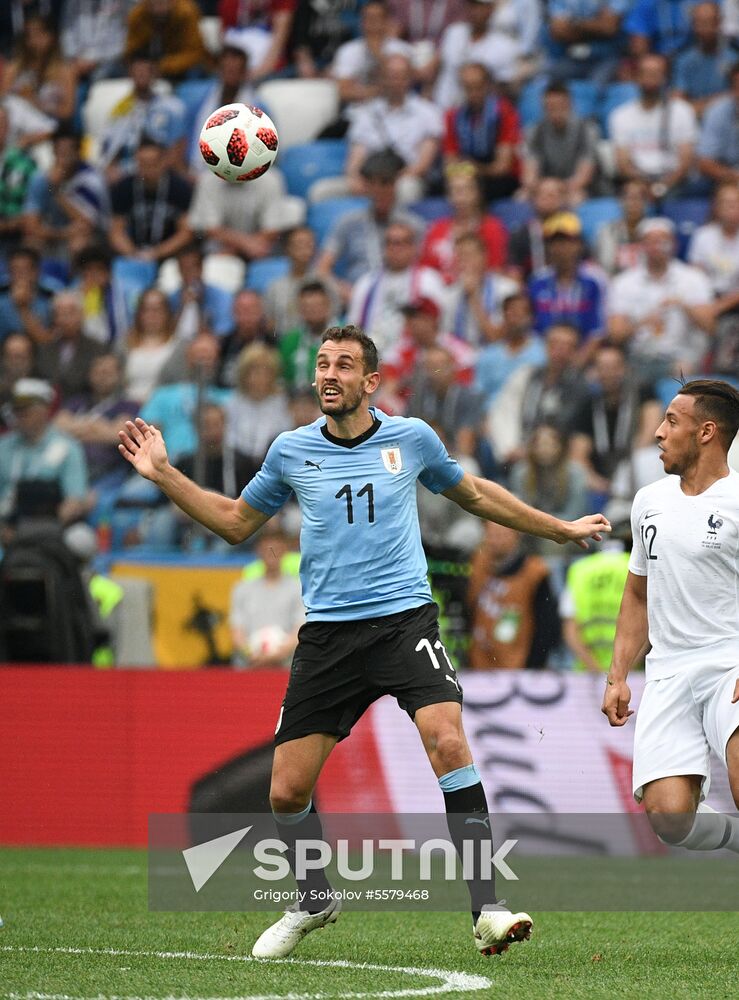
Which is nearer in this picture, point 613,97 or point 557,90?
point 557,90

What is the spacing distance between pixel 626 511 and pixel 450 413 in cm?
165

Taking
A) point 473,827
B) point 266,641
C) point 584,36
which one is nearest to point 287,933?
point 473,827

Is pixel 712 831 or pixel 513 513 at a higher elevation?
pixel 513 513

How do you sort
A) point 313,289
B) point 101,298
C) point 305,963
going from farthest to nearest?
1. point 101,298
2. point 313,289
3. point 305,963

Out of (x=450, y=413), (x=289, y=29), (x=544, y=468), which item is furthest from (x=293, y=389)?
(x=289, y=29)

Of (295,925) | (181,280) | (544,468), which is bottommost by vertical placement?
(295,925)

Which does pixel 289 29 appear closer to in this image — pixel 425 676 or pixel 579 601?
pixel 579 601

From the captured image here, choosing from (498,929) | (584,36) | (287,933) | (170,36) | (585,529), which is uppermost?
(170,36)

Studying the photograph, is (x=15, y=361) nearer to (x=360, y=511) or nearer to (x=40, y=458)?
(x=40, y=458)

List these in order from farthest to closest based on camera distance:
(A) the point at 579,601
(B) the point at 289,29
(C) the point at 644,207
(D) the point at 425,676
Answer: (B) the point at 289,29, (C) the point at 644,207, (A) the point at 579,601, (D) the point at 425,676

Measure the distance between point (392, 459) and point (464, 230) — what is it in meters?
9.29

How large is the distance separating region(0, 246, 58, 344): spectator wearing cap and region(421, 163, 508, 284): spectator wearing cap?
3886 millimetres

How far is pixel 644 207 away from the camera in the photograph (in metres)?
15.5

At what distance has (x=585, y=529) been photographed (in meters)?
6.89
